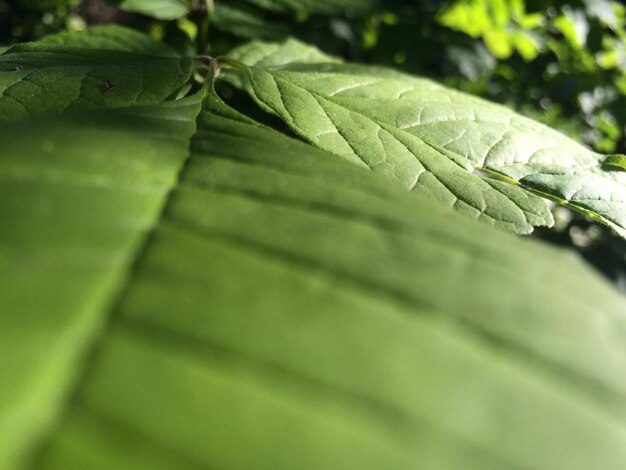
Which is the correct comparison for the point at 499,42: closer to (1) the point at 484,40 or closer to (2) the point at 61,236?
(1) the point at 484,40

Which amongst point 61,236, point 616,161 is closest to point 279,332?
point 61,236

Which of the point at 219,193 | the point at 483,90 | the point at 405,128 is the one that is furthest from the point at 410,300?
the point at 483,90

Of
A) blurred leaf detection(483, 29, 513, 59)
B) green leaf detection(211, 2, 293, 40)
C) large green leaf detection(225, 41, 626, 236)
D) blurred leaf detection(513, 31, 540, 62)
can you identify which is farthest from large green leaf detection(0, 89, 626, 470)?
blurred leaf detection(483, 29, 513, 59)

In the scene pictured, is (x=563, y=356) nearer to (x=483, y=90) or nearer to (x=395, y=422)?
(x=395, y=422)

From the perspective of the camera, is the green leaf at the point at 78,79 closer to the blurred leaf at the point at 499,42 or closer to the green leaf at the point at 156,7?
the green leaf at the point at 156,7

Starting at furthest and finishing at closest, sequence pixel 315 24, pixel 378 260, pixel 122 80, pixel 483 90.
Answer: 1. pixel 483 90
2. pixel 315 24
3. pixel 122 80
4. pixel 378 260

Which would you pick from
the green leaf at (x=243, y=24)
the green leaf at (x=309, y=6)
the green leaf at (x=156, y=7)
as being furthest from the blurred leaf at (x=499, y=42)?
the green leaf at (x=156, y=7)

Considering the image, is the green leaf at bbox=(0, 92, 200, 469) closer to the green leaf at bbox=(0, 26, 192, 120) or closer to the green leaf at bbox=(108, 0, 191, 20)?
the green leaf at bbox=(0, 26, 192, 120)
